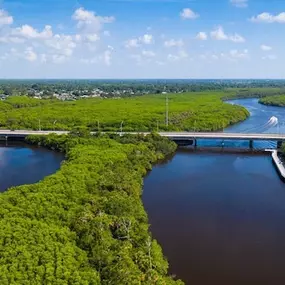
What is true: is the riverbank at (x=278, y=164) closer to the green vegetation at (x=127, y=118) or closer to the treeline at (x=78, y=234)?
the treeline at (x=78, y=234)

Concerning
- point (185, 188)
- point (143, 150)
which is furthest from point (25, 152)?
point (185, 188)

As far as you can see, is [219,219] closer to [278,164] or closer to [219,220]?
[219,220]

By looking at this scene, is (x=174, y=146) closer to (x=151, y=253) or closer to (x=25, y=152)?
(x=25, y=152)

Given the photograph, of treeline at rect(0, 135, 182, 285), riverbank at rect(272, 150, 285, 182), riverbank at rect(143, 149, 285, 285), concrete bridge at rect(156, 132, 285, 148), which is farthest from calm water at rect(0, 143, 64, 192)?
riverbank at rect(272, 150, 285, 182)

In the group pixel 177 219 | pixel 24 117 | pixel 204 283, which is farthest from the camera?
pixel 24 117

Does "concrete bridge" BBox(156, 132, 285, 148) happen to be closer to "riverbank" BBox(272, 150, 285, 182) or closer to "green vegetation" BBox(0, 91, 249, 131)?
"riverbank" BBox(272, 150, 285, 182)

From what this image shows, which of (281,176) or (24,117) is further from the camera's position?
(24,117)

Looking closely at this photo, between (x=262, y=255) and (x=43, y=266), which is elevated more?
(x=43, y=266)

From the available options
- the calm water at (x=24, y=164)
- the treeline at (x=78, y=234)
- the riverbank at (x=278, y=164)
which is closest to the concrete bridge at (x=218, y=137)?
the riverbank at (x=278, y=164)
